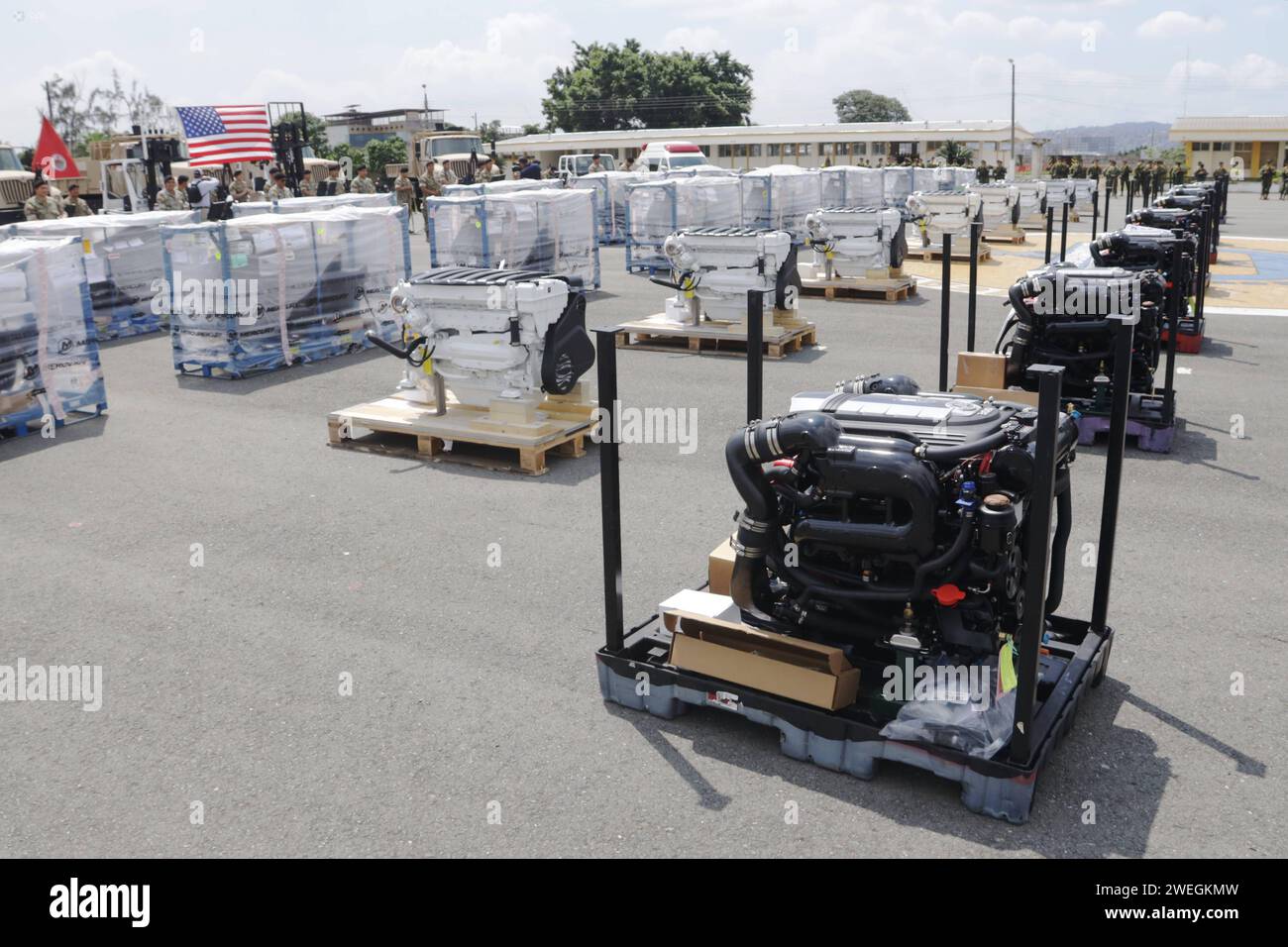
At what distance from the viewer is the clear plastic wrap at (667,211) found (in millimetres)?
18547

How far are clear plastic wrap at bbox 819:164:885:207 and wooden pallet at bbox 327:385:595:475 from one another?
15.9 m

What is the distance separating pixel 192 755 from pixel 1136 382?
7752 mm

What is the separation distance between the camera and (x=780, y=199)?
21000 millimetres

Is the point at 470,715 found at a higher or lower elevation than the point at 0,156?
lower

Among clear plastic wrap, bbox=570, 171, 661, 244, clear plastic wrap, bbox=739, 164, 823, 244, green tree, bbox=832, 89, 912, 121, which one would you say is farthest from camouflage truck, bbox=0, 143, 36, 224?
green tree, bbox=832, 89, 912, 121

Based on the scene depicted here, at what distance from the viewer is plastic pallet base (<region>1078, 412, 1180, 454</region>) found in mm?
8510

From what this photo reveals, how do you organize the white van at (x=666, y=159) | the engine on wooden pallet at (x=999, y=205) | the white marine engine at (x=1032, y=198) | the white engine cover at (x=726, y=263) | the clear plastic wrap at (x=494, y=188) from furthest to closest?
the white van at (x=666, y=159) < the white marine engine at (x=1032, y=198) < the engine on wooden pallet at (x=999, y=205) < the clear plastic wrap at (x=494, y=188) < the white engine cover at (x=726, y=263)

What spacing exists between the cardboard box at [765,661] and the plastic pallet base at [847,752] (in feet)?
0.39

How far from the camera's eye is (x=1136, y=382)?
9.01 metres

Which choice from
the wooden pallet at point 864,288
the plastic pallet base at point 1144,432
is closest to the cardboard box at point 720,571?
the plastic pallet base at point 1144,432

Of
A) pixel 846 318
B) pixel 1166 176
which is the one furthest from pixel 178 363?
pixel 1166 176

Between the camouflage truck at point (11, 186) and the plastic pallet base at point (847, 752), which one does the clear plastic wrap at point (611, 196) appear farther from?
the plastic pallet base at point (847, 752)

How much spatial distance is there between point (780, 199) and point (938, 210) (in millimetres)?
3010

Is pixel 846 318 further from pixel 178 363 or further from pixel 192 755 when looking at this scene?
pixel 192 755
